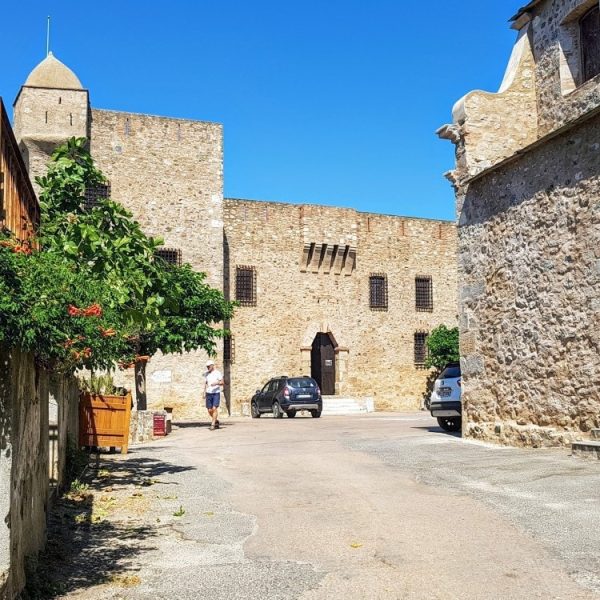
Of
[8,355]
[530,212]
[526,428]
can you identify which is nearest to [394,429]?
[526,428]

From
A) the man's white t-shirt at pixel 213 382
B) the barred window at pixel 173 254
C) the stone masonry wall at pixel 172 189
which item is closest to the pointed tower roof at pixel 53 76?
the stone masonry wall at pixel 172 189

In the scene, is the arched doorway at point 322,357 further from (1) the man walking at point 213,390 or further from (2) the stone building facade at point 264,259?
(1) the man walking at point 213,390

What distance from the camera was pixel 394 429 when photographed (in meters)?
16.4

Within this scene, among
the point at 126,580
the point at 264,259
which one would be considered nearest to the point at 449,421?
the point at 126,580

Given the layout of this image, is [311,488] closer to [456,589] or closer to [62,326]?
[456,589]

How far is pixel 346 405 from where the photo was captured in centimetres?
3039

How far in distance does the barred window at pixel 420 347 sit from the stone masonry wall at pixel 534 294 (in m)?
19.3

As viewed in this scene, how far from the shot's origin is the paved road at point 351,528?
15.8 ft

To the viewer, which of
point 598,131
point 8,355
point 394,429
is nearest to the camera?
point 8,355

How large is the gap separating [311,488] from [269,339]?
21664mm

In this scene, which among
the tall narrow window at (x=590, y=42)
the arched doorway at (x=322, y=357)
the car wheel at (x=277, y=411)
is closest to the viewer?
the tall narrow window at (x=590, y=42)

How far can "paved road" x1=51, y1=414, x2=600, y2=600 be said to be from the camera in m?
4.80

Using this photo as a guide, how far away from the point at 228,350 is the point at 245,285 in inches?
105

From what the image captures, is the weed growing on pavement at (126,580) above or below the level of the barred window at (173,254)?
below
